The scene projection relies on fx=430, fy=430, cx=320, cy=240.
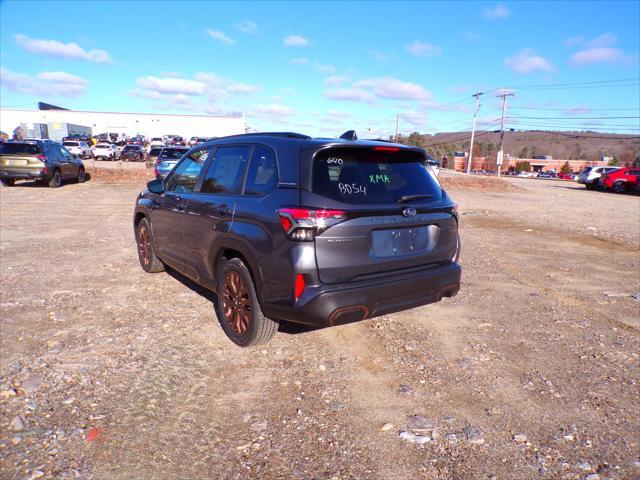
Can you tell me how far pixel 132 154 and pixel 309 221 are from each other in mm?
40989

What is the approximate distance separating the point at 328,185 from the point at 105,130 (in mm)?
97300

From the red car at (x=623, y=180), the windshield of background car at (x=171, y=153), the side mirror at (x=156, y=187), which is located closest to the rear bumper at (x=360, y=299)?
the side mirror at (x=156, y=187)

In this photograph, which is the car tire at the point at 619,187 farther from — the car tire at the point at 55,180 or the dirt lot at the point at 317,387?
the car tire at the point at 55,180

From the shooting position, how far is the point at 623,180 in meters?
26.1

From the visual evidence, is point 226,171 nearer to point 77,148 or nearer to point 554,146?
point 77,148

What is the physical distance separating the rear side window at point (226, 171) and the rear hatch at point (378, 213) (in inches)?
37.6

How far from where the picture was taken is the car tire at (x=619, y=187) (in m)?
26.2

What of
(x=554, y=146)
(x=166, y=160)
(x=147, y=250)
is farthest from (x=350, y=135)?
(x=554, y=146)

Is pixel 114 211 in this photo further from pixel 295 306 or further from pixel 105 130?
pixel 105 130

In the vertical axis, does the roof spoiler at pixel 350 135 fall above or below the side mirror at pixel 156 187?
above

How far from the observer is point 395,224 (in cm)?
337

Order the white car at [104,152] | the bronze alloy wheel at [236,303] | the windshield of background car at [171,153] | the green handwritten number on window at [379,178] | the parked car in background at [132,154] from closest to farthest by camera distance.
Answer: the green handwritten number on window at [379,178]
the bronze alloy wheel at [236,303]
the windshield of background car at [171,153]
the parked car in background at [132,154]
the white car at [104,152]

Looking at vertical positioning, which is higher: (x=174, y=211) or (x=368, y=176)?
(x=368, y=176)

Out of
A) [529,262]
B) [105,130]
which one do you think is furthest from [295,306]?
[105,130]
